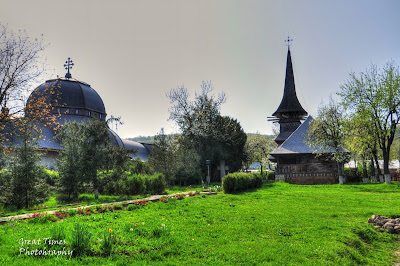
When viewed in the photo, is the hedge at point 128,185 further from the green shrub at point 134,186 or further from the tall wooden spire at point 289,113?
the tall wooden spire at point 289,113

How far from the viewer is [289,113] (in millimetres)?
38625

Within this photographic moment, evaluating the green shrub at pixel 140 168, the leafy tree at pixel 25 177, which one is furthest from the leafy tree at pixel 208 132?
the leafy tree at pixel 25 177

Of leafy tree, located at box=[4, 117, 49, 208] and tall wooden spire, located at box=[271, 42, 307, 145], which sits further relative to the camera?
tall wooden spire, located at box=[271, 42, 307, 145]

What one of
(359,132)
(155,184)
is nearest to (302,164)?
(359,132)

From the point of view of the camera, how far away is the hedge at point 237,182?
1736 cm

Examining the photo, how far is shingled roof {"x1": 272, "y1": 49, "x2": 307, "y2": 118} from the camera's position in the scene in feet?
124

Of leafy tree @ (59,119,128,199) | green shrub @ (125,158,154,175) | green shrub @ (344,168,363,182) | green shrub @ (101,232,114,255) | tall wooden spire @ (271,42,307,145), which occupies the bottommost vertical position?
green shrub @ (344,168,363,182)

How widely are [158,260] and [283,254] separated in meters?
2.66

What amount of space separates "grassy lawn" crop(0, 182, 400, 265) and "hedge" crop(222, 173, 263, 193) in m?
7.09

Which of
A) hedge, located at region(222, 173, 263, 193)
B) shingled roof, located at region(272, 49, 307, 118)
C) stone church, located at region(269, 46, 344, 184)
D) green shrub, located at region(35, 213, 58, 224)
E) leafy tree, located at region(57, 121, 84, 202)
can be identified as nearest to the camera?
green shrub, located at region(35, 213, 58, 224)

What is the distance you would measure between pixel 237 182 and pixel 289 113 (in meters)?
24.1

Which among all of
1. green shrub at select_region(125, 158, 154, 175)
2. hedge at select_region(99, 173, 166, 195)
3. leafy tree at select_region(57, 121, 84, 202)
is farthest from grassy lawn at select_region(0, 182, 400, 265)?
green shrub at select_region(125, 158, 154, 175)

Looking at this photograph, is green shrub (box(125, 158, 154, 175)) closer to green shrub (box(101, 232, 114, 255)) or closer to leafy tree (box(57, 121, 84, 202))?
leafy tree (box(57, 121, 84, 202))

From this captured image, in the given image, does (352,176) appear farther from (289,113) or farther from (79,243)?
(79,243)
